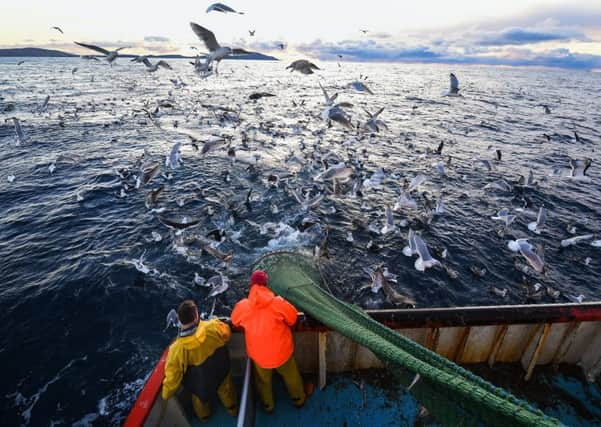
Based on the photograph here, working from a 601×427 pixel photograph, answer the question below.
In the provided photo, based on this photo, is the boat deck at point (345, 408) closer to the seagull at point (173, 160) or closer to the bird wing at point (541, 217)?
the bird wing at point (541, 217)

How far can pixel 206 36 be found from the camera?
32.7 ft

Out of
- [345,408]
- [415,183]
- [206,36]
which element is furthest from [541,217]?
[206,36]

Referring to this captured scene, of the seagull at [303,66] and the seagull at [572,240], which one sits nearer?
the seagull at [303,66]

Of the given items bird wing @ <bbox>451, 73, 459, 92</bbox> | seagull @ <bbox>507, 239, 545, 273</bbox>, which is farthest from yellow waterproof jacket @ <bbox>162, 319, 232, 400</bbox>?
bird wing @ <bbox>451, 73, 459, 92</bbox>

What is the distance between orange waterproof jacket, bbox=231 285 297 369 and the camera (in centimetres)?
478

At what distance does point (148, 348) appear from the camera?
316 inches

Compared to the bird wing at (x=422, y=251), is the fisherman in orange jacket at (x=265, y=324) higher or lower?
higher

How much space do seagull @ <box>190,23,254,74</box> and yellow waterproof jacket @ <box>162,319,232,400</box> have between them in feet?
25.8

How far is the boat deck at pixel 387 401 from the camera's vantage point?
5.49 metres

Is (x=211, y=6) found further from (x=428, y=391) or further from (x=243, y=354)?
(x=428, y=391)

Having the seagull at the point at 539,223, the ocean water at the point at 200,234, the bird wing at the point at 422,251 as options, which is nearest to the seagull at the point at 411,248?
the bird wing at the point at 422,251

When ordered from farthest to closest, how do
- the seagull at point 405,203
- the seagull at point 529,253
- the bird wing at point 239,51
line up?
the seagull at point 405,203
the seagull at point 529,253
the bird wing at point 239,51

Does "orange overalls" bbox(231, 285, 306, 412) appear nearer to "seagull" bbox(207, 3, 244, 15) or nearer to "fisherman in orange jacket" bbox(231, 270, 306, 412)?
"fisherman in orange jacket" bbox(231, 270, 306, 412)

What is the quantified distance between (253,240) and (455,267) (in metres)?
7.29
